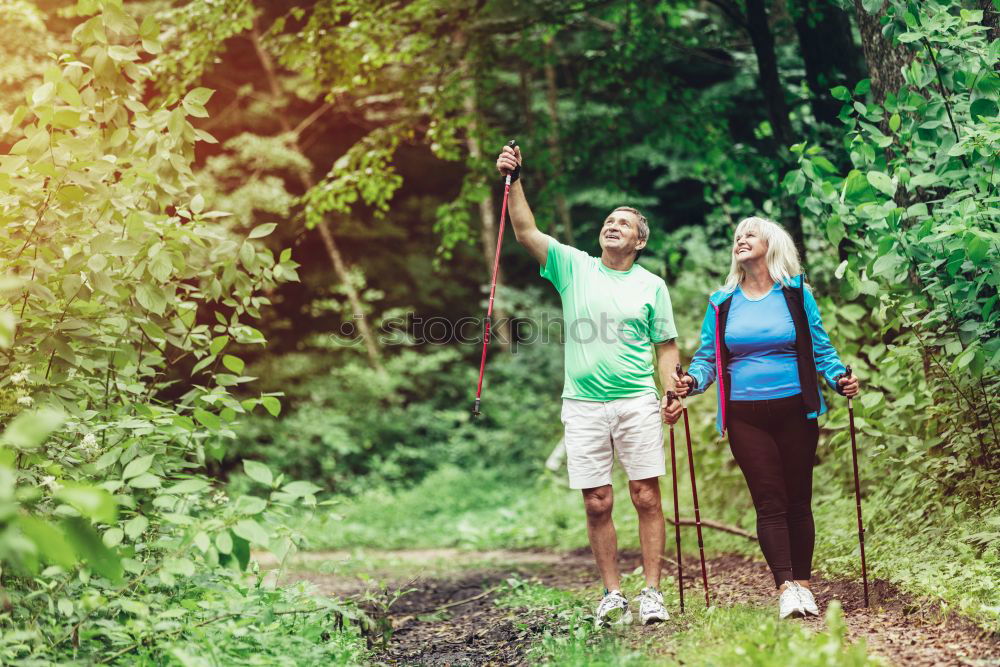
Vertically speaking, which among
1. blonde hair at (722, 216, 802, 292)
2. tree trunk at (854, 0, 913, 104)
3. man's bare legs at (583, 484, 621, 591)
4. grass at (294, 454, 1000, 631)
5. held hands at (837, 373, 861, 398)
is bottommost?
grass at (294, 454, 1000, 631)

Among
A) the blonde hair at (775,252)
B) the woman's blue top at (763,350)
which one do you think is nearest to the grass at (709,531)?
the woman's blue top at (763,350)

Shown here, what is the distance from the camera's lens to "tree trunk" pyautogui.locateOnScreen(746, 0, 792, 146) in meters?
6.69

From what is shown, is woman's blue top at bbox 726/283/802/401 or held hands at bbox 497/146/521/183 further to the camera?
held hands at bbox 497/146/521/183

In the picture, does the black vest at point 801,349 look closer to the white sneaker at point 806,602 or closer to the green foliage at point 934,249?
the green foliage at point 934,249

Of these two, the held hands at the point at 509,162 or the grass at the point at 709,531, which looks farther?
the held hands at the point at 509,162

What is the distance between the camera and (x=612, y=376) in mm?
4262

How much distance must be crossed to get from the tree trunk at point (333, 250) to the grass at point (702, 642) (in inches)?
468

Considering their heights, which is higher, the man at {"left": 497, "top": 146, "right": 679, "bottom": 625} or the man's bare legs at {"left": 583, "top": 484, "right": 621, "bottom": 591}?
the man at {"left": 497, "top": 146, "right": 679, "bottom": 625}

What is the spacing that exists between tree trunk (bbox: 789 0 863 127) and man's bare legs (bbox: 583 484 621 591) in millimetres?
3783

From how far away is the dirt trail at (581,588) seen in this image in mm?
3447

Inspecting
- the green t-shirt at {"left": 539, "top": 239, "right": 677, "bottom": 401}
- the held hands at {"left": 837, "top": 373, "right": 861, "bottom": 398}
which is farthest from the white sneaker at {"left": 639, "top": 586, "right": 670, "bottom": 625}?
the held hands at {"left": 837, "top": 373, "right": 861, "bottom": 398}

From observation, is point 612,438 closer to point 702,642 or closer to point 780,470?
point 780,470

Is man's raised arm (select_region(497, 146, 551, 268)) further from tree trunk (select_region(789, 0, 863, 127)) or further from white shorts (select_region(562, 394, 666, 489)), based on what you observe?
tree trunk (select_region(789, 0, 863, 127))

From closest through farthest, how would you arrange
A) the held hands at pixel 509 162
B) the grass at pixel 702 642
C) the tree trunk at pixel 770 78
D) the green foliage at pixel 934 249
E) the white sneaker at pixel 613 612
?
1. the grass at pixel 702 642
2. the green foliage at pixel 934 249
3. the white sneaker at pixel 613 612
4. the held hands at pixel 509 162
5. the tree trunk at pixel 770 78
